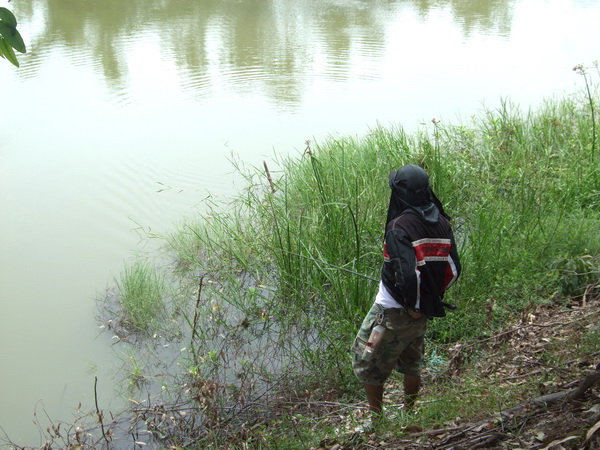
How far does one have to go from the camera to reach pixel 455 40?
12.9m

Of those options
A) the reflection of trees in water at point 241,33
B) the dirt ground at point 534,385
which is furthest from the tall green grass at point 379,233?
the reflection of trees in water at point 241,33

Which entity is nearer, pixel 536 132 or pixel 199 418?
pixel 199 418

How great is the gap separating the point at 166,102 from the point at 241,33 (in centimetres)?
444

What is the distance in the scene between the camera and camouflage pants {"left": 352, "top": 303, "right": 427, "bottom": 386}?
9.81 ft

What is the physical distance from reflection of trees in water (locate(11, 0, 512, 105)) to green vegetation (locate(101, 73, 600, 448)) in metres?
4.76

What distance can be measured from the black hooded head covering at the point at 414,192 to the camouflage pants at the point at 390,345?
1.52ft

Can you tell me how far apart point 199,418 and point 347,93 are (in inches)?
286

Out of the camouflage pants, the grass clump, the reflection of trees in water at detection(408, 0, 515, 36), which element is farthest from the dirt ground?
the reflection of trees in water at detection(408, 0, 515, 36)

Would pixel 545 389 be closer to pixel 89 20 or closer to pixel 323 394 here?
pixel 323 394

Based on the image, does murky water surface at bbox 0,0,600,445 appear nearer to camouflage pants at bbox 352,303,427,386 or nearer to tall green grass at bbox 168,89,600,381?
tall green grass at bbox 168,89,600,381

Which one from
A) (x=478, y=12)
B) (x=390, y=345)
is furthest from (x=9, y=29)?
(x=478, y=12)

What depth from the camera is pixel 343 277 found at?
4.11m

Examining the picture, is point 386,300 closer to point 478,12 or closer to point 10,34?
point 10,34

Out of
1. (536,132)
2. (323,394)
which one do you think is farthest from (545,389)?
(536,132)
